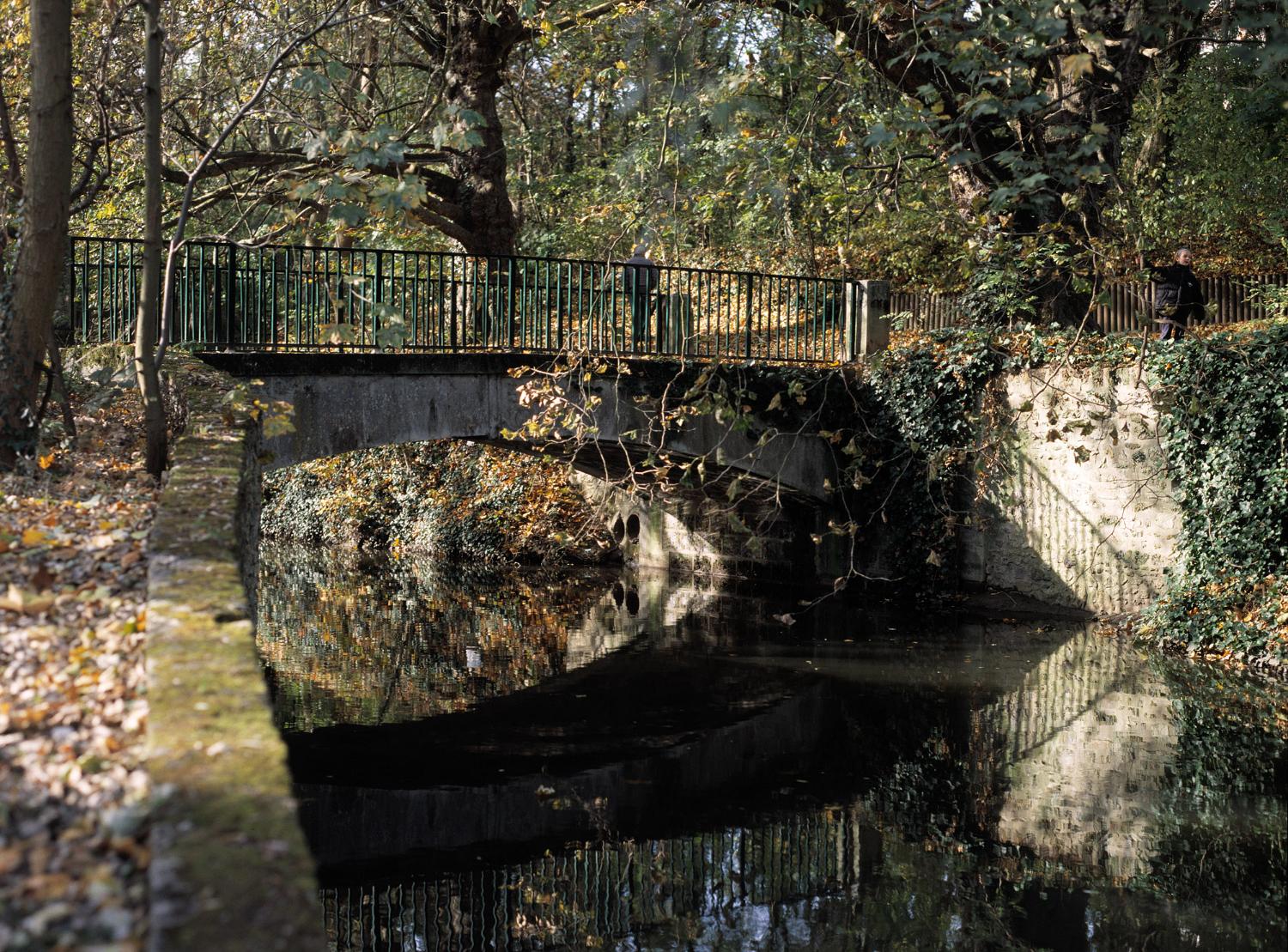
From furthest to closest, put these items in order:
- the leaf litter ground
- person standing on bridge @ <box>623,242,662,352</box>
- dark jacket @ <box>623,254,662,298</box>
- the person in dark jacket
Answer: the person in dark jacket < person standing on bridge @ <box>623,242,662,352</box> < dark jacket @ <box>623,254,662,298</box> < the leaf litter ground

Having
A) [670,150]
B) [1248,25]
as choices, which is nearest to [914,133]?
[670,150]

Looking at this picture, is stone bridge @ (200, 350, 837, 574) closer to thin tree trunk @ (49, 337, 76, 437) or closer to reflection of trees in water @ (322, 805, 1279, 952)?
thin tree trunk @ (49, 337, 76, 437)

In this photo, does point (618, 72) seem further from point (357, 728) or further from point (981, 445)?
point (357, 728)

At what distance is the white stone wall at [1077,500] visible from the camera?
12664 mm

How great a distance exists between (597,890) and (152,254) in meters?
4.28

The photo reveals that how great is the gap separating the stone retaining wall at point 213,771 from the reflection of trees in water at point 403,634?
491 cm

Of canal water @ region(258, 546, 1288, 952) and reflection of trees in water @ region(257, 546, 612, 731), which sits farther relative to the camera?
reflection of trees in water @ region(257, 546, 612, 731)

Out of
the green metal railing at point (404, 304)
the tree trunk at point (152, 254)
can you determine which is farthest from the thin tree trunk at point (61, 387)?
the green metal railing at point (404, 304)

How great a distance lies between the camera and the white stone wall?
41.5ft

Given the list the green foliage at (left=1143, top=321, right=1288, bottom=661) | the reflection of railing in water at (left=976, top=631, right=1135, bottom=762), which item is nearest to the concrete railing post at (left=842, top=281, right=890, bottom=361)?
the green foliage at (left=1143, top=321, right=1288, bottom=661)

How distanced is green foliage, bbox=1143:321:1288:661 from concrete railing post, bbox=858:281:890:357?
3675 mm

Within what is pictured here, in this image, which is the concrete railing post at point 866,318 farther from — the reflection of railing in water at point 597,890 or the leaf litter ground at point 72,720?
the leaf litter ground at point 72,720

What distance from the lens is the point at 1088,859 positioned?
6641 mm

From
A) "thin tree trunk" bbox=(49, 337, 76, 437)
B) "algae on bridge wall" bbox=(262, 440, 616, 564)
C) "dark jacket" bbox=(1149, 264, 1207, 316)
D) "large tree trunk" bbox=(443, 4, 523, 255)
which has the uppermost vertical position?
"large tree trunk" bbox=(443, 4, 523, 255)
